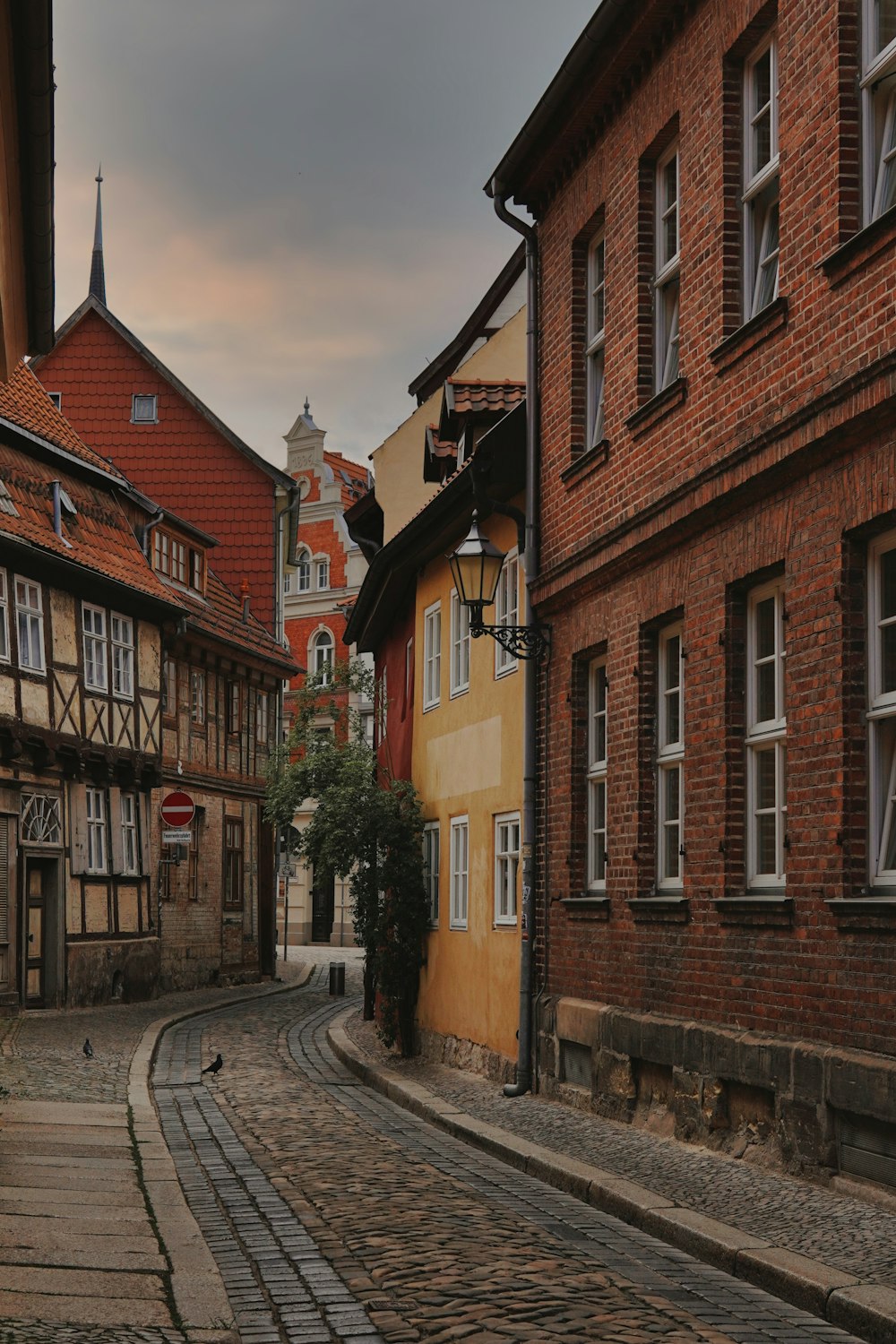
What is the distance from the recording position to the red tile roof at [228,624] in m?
35.3

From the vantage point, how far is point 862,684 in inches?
364

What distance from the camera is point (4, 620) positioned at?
25.0 metres

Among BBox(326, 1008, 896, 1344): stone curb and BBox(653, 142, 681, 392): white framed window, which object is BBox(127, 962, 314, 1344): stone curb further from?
BBox(653, 142, 681, 392): white framed window

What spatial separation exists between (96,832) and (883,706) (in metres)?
21.2

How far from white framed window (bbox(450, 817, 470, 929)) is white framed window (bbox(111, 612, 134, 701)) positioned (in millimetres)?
11779

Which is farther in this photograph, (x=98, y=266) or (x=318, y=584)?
(x=318, y=584)

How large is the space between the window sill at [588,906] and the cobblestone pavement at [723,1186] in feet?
4.78

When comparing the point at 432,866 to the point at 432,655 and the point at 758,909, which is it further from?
the point at 758,909

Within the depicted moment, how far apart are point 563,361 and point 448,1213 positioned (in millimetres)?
7995

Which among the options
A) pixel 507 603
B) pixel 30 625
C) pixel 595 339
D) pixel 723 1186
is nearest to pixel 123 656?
pixel 30 625

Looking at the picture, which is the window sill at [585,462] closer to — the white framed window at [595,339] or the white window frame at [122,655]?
the white framed window at [595,339]

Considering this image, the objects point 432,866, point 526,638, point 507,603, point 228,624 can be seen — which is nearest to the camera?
point 526,638

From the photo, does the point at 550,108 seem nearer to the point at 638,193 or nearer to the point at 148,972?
the point at 638,193

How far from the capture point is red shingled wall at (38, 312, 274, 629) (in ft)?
132
